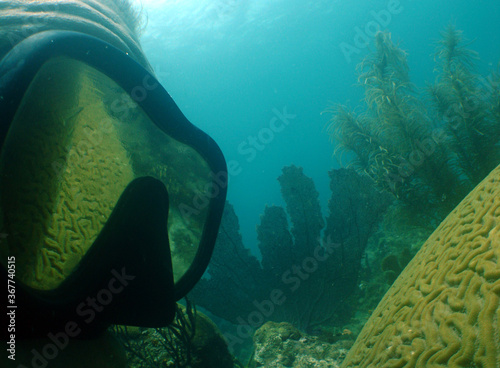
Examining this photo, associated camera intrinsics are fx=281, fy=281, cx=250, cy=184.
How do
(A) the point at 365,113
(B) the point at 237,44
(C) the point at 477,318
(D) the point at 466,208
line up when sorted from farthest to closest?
(B) the point at 237,44 → (A) the point at 365,113 → (D) the point at 466,208 → (C) the point at 477,318

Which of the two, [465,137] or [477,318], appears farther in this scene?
[465,137]

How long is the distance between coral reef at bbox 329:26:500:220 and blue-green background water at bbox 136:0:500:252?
742mm

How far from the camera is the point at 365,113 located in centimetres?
715

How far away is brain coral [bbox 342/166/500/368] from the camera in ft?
4.47

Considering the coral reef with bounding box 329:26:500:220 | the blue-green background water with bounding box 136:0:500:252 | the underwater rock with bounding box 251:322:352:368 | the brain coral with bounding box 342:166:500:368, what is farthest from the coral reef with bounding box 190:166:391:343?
the brain coral with bounding box 342:166:500:368

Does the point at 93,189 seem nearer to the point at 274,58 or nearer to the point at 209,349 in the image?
the point at 209,349

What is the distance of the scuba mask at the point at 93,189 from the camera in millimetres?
1197

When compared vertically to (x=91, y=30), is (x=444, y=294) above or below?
below

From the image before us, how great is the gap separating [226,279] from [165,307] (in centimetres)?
429

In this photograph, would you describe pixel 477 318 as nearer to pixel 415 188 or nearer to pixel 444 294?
pixel 444 294

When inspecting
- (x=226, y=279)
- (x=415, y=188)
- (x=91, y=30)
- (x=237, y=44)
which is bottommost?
(x=226, y=279)

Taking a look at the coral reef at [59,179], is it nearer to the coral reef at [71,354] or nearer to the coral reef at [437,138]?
the coral reef at [71,354]

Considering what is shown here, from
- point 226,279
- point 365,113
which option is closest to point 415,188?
point 365,113

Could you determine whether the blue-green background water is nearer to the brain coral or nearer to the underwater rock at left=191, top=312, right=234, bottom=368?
the underwater rock at left=191, top=312, right=234, bottom=368
